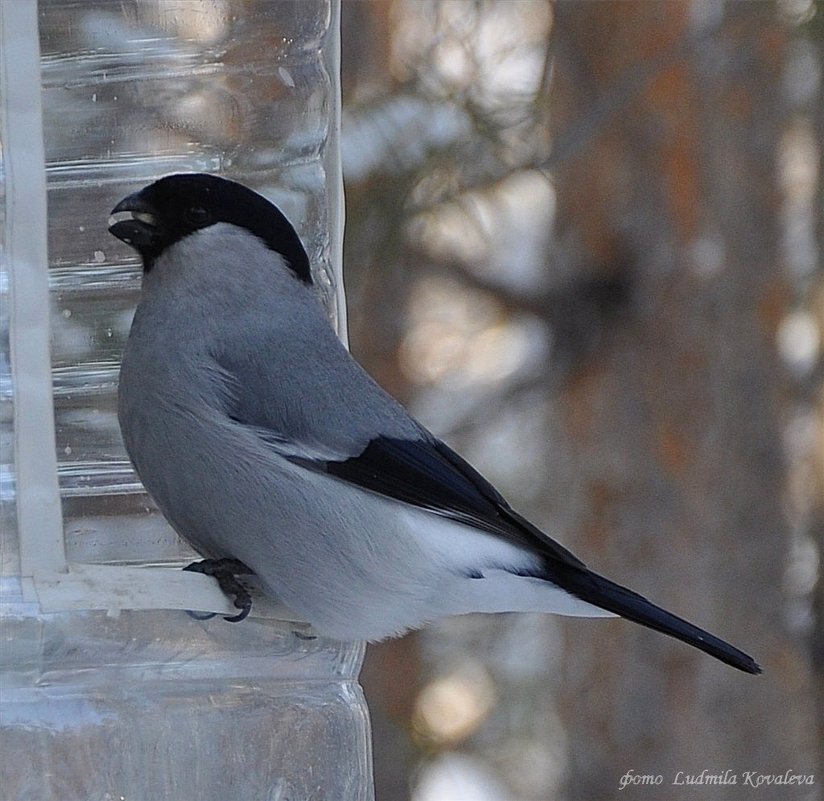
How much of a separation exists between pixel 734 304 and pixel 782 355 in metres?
0.22

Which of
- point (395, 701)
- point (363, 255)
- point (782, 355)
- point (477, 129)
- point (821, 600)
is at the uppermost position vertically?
point (477, 129)

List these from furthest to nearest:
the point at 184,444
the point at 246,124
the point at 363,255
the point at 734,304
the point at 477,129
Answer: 1. the point at 734,304
2. the point at 363,255
3. the point at 477,129
4. the point at 246,124
5. the point at 184,444

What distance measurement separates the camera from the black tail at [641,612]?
2.25 meters

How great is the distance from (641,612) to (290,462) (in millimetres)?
564

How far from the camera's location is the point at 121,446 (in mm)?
2703

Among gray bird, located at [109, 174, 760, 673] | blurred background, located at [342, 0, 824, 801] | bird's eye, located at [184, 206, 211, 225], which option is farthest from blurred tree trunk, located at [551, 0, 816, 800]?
bird's eye, located at [184, 206, 211, 225]

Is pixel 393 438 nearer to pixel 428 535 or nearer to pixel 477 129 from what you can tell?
pixel 428 535

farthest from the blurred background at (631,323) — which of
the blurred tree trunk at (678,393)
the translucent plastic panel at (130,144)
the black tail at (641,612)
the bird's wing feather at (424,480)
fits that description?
the black tail at (641,612)

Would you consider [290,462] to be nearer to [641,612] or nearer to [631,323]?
[641,612]

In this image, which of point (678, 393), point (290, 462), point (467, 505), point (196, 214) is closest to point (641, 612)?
point (467, 505)

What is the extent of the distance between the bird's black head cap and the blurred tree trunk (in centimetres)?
208

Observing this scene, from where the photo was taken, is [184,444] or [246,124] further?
[246,124]

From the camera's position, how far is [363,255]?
4.11 meters

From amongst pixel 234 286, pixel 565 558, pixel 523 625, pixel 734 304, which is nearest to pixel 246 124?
pixel 234 286
